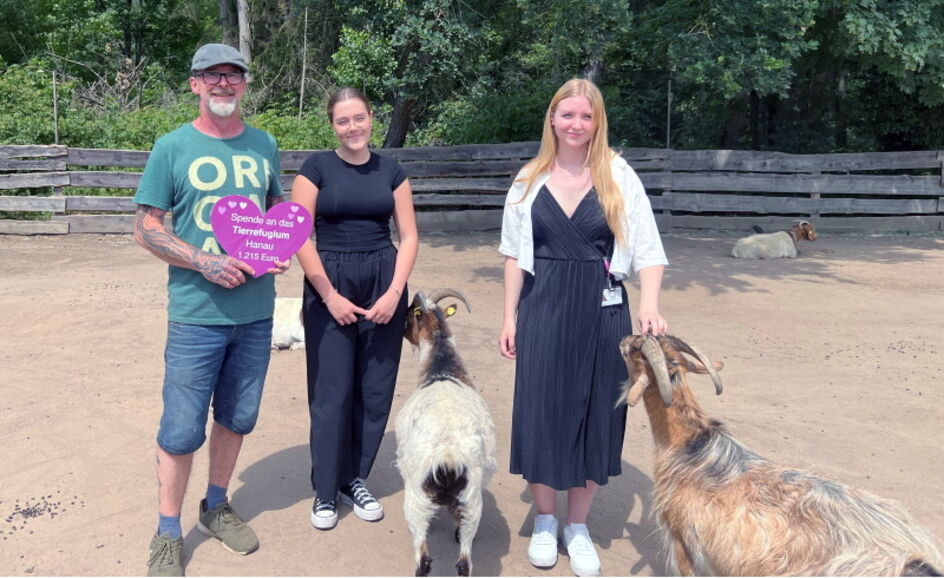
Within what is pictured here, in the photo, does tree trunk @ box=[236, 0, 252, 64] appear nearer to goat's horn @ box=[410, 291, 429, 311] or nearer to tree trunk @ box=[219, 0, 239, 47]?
tree trunk @ box=[219, 0, 239, 47]

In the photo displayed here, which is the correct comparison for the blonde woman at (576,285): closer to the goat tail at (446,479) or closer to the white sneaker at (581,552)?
the white sneaker at (581,552)

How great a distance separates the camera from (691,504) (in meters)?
3.22

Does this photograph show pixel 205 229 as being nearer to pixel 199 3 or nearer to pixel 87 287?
pixel 87 287

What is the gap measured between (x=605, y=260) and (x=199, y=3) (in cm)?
2786

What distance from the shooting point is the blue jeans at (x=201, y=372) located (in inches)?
138

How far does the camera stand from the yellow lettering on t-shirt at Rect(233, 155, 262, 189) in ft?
11.5

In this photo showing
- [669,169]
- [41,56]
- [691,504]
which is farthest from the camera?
[41,56]

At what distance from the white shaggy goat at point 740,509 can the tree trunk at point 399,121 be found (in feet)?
42.4

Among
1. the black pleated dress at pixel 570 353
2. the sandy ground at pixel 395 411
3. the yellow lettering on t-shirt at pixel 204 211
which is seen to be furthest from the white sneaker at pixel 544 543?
the yellow lettering on t-shirt at pixel 204 211

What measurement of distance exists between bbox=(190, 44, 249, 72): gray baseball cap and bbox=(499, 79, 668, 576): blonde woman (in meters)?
1.41

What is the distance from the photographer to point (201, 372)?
3.55 meters

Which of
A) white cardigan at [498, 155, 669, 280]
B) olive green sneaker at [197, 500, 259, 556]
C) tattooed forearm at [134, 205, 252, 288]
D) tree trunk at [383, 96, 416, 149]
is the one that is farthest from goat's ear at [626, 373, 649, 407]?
tree trunk at [383, 96, 416, 149]

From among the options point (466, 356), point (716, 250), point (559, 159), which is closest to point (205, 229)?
point (559, 159)

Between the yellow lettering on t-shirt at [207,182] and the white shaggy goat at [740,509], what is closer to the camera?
the white shaggy goat at [740,509]
